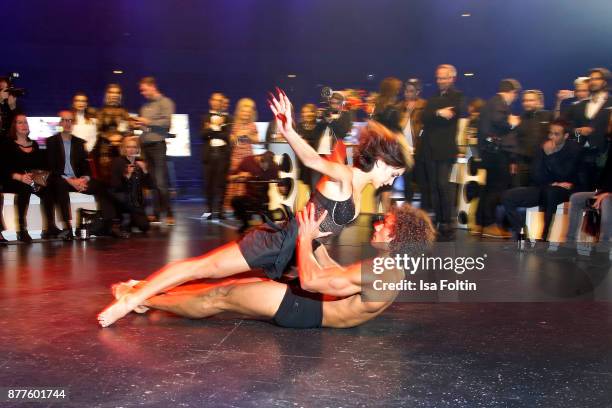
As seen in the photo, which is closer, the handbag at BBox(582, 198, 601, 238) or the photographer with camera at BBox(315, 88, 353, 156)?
the handbag at BBox(582, 198, 601, 238)

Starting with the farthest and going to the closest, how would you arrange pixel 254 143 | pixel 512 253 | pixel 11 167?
pixel 254 143 → pixel 11 167 → pixel 512 253

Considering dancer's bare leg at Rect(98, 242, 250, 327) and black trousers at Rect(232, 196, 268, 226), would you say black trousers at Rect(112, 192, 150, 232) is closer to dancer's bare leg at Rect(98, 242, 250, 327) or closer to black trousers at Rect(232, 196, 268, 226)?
black trousers at Rect(232, 196, 268, 226)

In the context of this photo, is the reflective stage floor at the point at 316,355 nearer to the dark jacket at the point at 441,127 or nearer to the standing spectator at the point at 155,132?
the dark jacket at the point at 441,127

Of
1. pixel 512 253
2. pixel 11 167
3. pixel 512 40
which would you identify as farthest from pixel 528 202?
pixel 512 40

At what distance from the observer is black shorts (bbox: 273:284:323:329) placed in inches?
135

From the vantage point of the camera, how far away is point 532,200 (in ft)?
20.7

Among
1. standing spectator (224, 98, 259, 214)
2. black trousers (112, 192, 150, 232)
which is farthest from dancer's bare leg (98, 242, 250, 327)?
standing spectator (224, 98, 259, 214)

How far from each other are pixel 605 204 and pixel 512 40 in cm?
760

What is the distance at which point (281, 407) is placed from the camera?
2484mm

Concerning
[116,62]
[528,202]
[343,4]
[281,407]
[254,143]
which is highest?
[343,4]

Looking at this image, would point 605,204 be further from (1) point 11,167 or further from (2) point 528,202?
(1) point 11,167

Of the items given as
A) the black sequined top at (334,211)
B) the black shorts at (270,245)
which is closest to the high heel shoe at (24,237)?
the black shorts at (270,245)

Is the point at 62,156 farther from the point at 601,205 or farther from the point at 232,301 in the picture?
the point at 601,205

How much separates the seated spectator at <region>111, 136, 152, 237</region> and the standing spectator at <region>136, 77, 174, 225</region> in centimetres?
47
